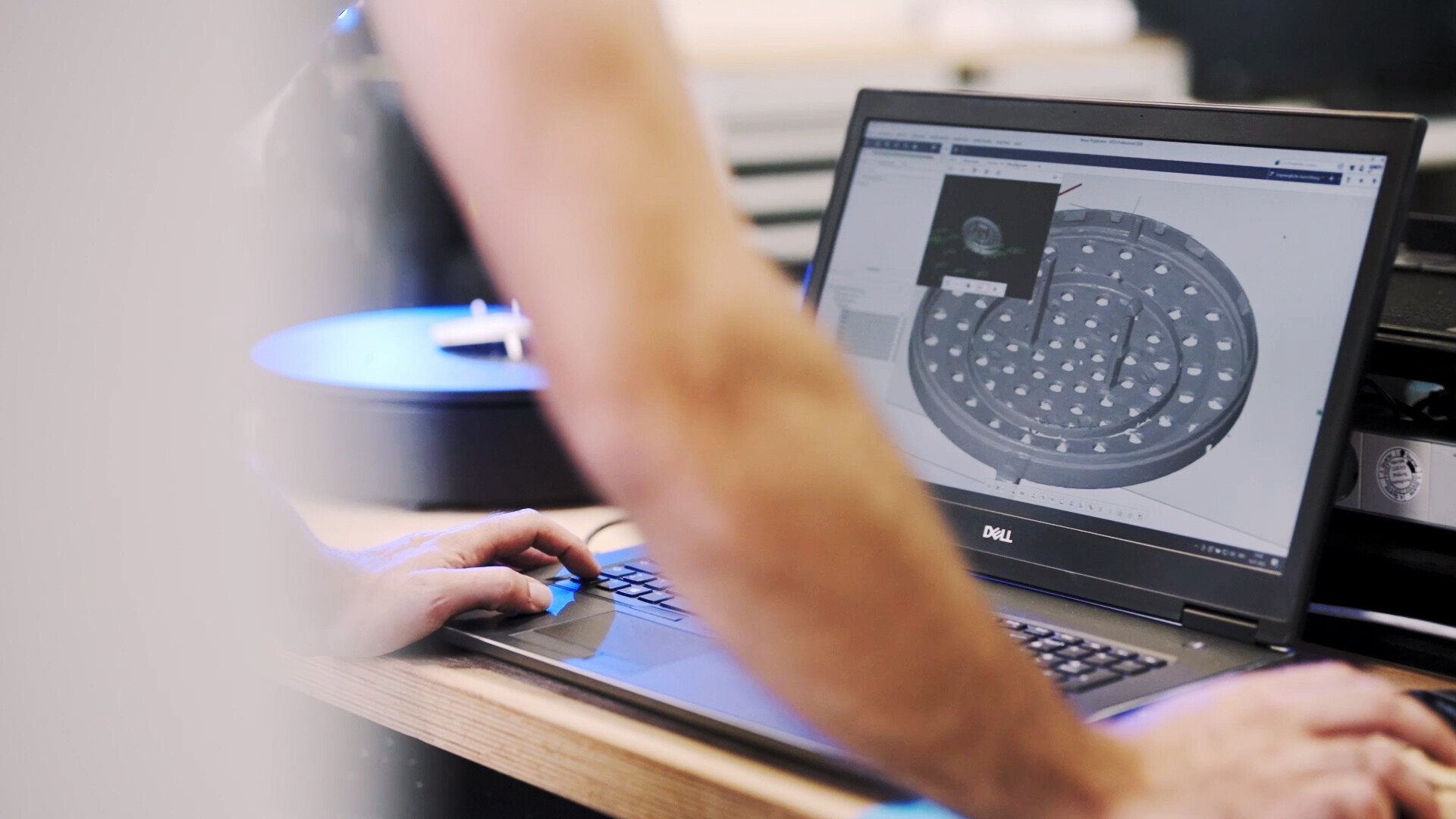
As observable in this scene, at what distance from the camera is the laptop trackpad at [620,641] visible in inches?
27.5

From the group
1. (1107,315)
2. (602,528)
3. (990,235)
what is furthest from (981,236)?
(602,528)

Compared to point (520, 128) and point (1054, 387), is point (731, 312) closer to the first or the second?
point (520, 128)

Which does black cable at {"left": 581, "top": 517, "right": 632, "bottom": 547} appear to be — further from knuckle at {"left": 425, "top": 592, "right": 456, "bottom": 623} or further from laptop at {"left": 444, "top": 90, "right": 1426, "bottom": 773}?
knuckle at {"left": 425, "top": 592, "right": 456, "bottom": 623}

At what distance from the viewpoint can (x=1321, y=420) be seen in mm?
744

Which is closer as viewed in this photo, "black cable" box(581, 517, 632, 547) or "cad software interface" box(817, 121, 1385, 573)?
"cad software interface" box(817, 121, 1385, 573)

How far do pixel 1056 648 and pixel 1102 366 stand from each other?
0.20 meters

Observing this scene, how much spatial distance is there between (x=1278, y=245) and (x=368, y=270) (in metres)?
1.12

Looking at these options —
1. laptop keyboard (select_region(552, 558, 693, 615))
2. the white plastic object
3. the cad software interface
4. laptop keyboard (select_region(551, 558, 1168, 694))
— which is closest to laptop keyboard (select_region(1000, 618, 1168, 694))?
laptop keyboard (select_region(551, 558, 1168, 694))

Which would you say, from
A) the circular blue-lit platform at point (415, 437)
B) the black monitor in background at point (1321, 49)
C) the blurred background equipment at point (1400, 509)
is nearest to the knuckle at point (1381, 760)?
the blurred background equipment at point (1400, 509)

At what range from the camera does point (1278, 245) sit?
0.78m

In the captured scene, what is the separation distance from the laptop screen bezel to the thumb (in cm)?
30

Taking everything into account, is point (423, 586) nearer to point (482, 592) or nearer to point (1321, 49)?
point (482, 592)

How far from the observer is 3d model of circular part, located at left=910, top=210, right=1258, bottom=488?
0.80 metres

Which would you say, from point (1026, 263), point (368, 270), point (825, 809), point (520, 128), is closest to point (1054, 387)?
point (1026, 263)
